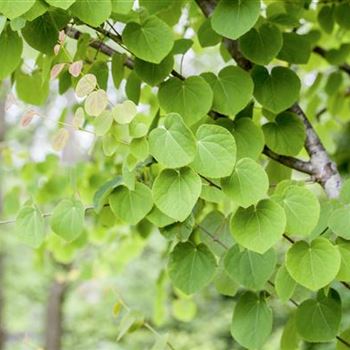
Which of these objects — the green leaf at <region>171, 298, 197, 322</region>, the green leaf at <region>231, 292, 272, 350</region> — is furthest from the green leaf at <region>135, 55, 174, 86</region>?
the green leaf at <region>171, 298, 197, 322</region>

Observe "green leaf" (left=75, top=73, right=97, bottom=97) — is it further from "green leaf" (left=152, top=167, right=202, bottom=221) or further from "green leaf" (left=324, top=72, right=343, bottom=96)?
"green leaf" (left=324, top=72, right=343, bottom=96)

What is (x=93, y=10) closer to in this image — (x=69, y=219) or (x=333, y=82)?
(x=69, y=219)

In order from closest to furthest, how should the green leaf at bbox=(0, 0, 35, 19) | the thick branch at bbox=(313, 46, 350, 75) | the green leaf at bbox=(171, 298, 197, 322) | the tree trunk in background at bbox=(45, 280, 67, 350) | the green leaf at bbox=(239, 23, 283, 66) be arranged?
1. the green leaf at bbox=(0, 0, 35, 19)
2. the green leaf at bbox=(239, 23, 283, 66)
3. the thick branch at bbox=(313, 46, 350, 75)
4. the green leaf at bbox=(171, 298, 197, 322)
5. the tree trunk in background at bbox=(45, 280, 67, 350)

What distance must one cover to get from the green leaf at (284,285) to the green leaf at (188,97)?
22 cm

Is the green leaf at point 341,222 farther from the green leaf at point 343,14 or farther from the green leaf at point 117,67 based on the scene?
the green leaf at point 343,14

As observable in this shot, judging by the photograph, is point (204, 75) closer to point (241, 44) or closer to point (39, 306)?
point (241, 44)

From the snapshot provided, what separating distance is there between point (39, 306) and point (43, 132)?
86.6 inches

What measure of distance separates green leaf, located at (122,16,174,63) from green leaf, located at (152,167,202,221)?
16 centimetres

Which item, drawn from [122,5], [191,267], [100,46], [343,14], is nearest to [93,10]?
[122,5]

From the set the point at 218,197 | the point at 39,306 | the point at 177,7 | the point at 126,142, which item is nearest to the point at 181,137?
the point at 126,142

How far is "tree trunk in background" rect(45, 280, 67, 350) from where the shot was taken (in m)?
5.21

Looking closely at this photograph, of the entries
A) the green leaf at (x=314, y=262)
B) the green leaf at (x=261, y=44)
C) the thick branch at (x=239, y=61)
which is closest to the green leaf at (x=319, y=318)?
the green leaf at (x=314, y=262)

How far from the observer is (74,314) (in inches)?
249

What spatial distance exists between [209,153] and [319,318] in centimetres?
29
